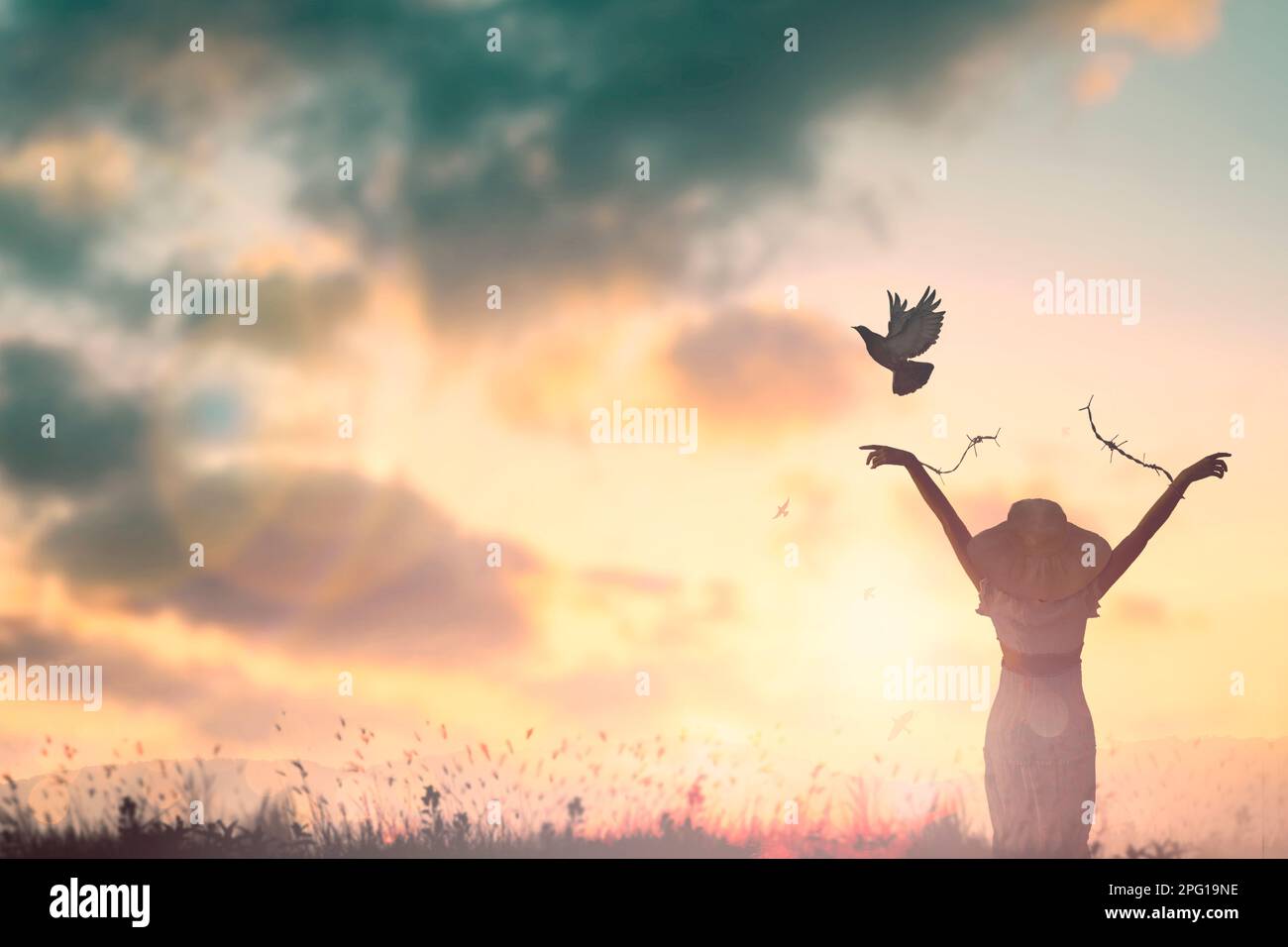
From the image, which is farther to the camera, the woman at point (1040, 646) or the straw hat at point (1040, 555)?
the straw hat at point (1040, 555)

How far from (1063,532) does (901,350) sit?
211cm

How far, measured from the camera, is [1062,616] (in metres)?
10.1

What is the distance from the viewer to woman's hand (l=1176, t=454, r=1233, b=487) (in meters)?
9.88

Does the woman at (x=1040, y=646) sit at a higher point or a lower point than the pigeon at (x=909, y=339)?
lower

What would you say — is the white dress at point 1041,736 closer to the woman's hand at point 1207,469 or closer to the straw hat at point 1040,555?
the straw hat at point 1040,555

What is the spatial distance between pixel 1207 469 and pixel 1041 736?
2.63 m

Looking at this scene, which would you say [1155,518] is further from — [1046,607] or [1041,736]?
[1041,736]

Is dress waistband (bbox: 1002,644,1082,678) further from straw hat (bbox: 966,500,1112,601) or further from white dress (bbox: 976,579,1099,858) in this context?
straw hat (bbox: 966,500,1112,601)

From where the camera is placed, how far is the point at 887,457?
33.2 feet

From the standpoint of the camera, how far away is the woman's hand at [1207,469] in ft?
32.4

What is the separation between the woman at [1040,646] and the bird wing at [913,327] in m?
0.94

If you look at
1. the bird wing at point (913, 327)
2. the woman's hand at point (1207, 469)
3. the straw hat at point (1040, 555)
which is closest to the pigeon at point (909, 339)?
the bird wing at point (913, 327)
